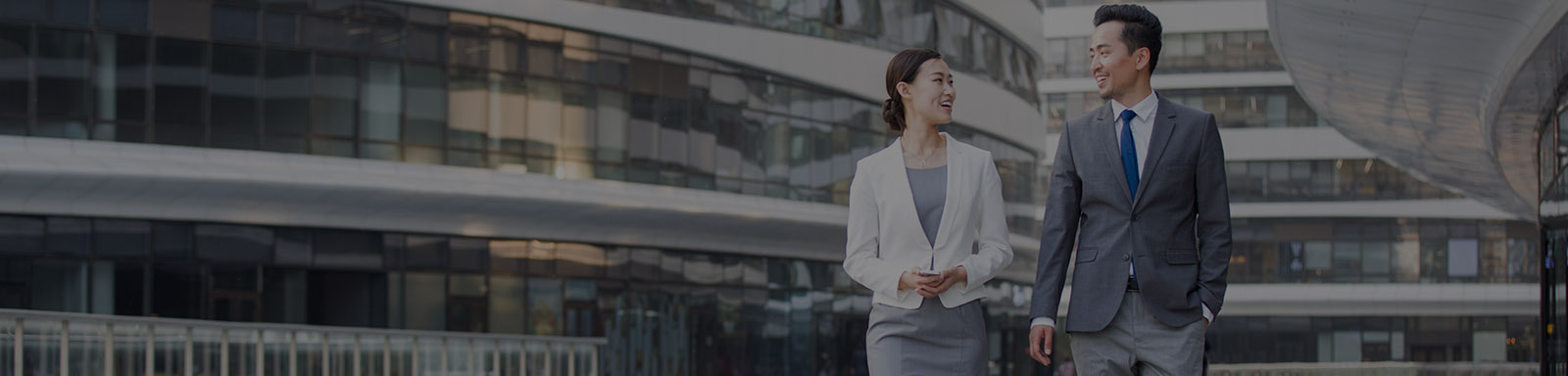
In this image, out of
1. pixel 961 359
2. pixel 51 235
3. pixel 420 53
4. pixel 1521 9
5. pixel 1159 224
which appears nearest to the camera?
pixel 1159 224

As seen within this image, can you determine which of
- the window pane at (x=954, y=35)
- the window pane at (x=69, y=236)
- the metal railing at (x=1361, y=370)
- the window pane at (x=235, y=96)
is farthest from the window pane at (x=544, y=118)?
the metal railing at (x=1361, y=370)

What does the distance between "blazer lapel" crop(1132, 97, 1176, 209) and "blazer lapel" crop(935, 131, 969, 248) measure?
2.65 feet

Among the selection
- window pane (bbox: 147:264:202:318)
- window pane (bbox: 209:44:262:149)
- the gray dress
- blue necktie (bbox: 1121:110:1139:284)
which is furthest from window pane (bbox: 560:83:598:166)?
blue necktie (bbox: 1121:110:1139:284)

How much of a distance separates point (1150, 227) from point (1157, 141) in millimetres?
326

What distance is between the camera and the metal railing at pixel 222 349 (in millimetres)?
11484

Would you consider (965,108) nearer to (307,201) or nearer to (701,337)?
(701,337)

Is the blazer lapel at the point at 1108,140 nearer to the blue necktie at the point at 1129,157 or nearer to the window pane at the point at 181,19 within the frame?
the blue necktie at the point at 1129,157

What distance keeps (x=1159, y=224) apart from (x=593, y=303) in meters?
24.7

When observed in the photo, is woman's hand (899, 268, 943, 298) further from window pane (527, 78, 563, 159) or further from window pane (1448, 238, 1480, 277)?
window pane (1448, 238, 1480, 277)

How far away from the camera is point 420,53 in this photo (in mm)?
27266

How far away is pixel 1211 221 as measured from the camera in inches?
254

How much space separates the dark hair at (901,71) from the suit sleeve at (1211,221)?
3.78ft

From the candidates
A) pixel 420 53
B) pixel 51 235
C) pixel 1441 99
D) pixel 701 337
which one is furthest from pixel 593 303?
pixel 1441 99

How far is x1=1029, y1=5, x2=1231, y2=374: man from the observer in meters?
6.36
